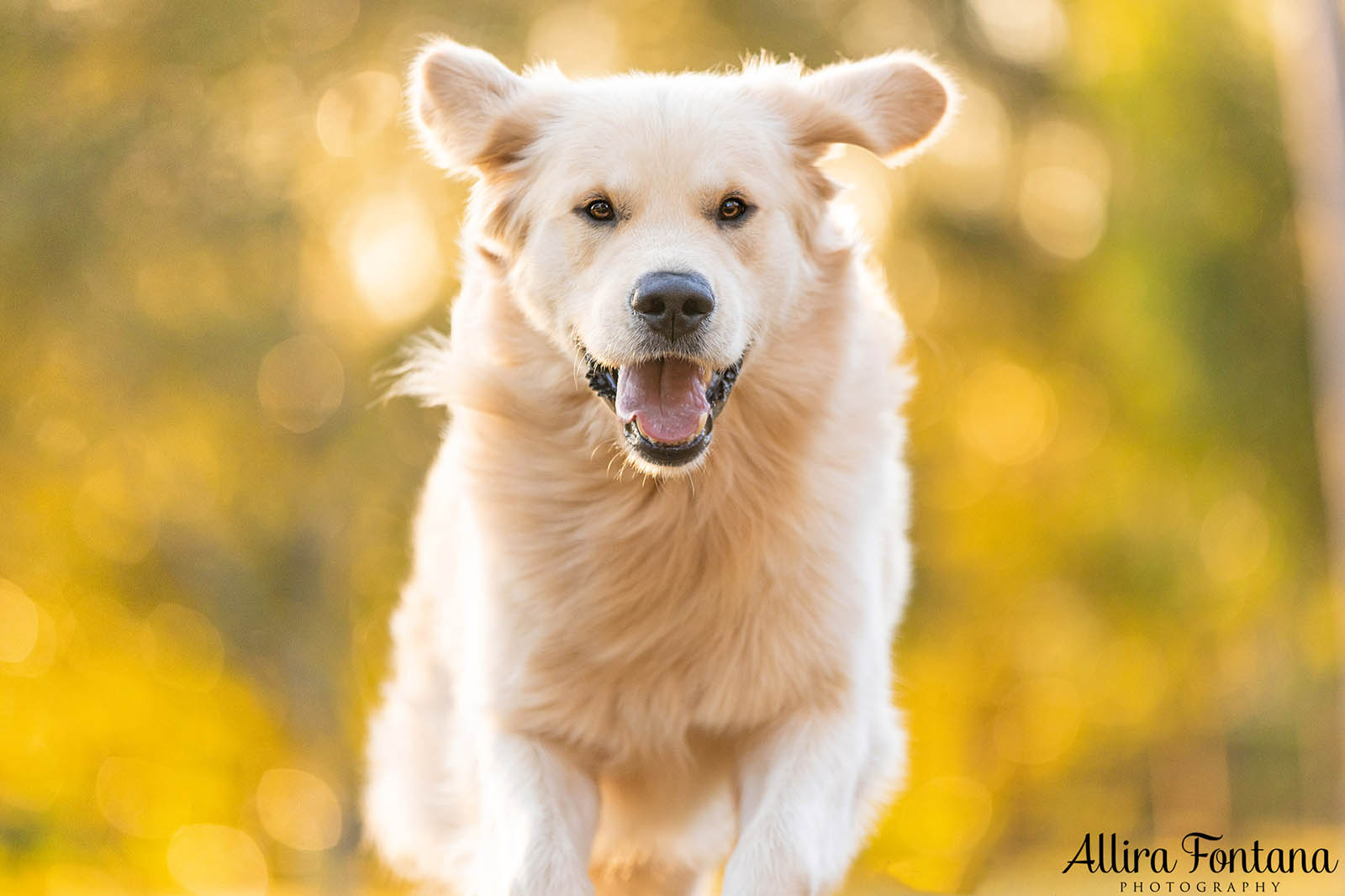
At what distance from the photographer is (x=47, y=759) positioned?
17953mm

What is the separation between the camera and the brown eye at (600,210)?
13.8ft

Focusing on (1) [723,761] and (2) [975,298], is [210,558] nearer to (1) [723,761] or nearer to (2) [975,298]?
(2) [975,298]

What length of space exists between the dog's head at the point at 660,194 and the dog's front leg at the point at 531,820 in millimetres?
983

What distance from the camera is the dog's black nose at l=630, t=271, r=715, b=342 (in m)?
3.90

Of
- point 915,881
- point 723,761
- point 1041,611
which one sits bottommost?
point 723,761

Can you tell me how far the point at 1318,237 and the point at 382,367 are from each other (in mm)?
7338

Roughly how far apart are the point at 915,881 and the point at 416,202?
8403mm

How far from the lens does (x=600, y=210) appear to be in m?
4.23

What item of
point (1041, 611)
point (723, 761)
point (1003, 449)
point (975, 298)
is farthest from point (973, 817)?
point (723, 761)

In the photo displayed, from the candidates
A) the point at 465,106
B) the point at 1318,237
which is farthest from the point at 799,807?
the point at 1318,237

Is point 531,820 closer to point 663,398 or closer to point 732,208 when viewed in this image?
point 663,398

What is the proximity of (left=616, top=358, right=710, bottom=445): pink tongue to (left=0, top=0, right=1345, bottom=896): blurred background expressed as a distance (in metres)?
7.11

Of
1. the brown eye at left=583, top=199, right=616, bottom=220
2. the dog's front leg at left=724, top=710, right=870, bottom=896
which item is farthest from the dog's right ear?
the dog's front leg at left=724, top=710, right=870, bottom=896

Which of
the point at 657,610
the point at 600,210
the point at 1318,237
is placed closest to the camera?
the point at 600,210
